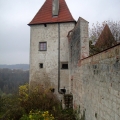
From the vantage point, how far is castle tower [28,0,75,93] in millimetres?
15016

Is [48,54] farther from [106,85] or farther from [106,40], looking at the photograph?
[106,85]

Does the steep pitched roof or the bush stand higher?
the steep pitched roof

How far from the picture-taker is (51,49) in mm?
15336

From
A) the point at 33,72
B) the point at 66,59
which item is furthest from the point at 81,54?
the point at 33,72

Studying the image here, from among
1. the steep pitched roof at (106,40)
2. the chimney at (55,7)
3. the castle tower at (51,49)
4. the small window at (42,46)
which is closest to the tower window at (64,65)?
the castle tower at (51,49)

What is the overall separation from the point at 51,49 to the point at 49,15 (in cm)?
347

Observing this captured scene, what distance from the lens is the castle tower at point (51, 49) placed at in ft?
49.3

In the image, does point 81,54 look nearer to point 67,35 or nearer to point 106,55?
point 106,55

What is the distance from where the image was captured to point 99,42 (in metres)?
11.7

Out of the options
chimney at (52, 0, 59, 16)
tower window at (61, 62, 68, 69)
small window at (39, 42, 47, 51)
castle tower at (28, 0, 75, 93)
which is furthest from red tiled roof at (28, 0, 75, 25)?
tower window at (61, 62, 68, 69)

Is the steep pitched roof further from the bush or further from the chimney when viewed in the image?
the chimney

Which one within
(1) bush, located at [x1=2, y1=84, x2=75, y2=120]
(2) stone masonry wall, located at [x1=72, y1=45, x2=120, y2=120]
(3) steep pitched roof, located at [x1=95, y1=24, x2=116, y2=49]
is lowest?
(1) bush, located at [x1=2, y1=84, x2=75, y2=120]

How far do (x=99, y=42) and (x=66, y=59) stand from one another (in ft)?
13.6

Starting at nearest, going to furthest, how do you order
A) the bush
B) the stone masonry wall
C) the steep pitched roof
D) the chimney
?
the stone masonry wall → the bush → the steep pitched roof → the chimney
